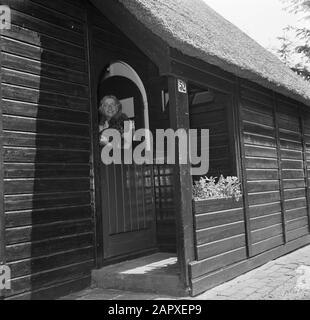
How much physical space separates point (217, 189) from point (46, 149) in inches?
A: 87.3

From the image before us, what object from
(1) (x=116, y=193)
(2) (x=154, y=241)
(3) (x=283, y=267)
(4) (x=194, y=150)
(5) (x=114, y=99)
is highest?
(5) (x=114, y=99)

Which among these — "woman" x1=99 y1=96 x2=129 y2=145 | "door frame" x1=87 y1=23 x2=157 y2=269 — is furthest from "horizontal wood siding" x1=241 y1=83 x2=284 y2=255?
"door frame" x1=87 y1=23 x2=157 y2=269

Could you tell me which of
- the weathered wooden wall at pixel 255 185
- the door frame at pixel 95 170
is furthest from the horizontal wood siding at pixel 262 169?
the door frame at pixel 95 170

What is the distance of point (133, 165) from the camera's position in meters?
6.36

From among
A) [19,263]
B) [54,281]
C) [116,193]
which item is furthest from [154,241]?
[19,263]

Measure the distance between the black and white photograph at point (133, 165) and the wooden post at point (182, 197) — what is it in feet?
0.05

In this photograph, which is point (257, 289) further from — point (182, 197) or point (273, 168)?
point (273, 168)

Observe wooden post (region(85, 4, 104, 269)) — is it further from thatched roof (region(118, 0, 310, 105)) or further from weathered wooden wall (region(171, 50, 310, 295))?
weathered wooden wall (region(171, 50, 310, 295))

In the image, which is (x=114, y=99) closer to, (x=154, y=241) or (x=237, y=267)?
(x=154, y=241)

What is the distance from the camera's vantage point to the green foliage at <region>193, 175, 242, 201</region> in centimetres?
535

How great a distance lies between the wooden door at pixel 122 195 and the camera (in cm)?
564

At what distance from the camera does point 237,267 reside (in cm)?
576

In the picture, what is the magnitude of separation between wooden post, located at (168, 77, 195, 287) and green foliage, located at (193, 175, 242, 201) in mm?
309
